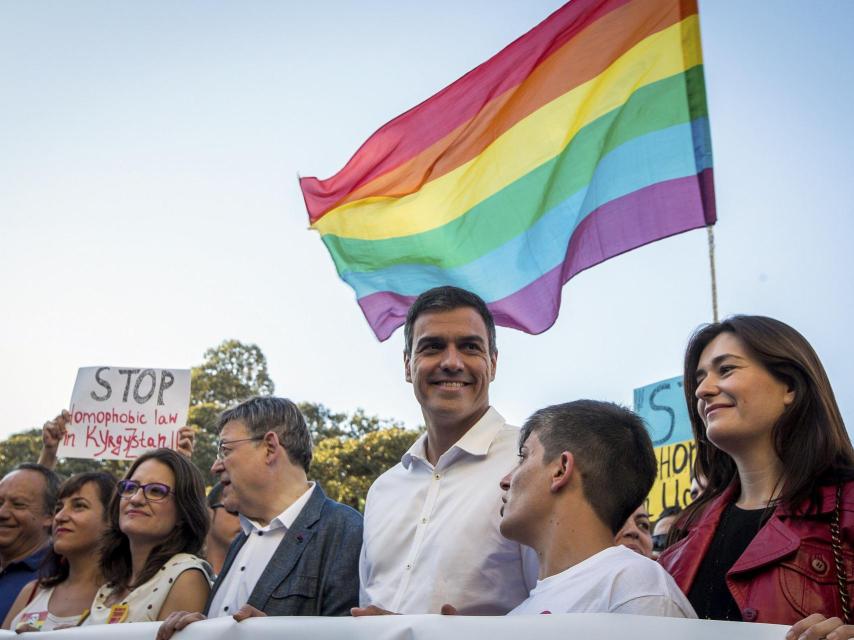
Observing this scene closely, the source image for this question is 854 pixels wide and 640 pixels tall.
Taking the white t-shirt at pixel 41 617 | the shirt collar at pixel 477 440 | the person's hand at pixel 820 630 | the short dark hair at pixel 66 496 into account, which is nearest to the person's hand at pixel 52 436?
the short dark hair at pixel 66 496

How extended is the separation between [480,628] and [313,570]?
154 cm

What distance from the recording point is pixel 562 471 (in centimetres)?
289

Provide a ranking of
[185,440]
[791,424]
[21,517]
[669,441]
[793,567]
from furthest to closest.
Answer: [669,441] → [185,440] → [21,517] → [791,424] → [793,567]

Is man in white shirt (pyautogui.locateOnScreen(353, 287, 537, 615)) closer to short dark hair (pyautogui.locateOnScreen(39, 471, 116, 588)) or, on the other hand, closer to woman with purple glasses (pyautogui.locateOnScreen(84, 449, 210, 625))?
woman with purple glasses (pyautogui.locateOnScreen(84, 449, 210, 625))

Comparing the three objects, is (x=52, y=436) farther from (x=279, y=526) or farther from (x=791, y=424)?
(x=791, y=424)

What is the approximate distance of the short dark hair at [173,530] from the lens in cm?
443

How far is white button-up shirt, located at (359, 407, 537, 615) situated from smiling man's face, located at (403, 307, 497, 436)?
11 cm

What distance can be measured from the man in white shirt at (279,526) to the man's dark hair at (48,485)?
1840 mm

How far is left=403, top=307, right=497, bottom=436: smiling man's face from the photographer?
12.2 ft

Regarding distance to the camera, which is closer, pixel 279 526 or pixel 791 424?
pixel 791 424

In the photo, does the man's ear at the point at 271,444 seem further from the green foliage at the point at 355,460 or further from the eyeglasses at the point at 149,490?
the green foliage at the point at 355,460

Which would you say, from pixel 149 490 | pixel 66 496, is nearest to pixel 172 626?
pixel 149 490

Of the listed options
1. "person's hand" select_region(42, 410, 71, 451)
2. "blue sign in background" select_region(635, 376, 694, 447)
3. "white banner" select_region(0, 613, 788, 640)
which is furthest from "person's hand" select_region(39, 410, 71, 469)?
"blue sign in background" select_region(635, 376, 694, 447)

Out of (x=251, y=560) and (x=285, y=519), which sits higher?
(x=285, y=519)
